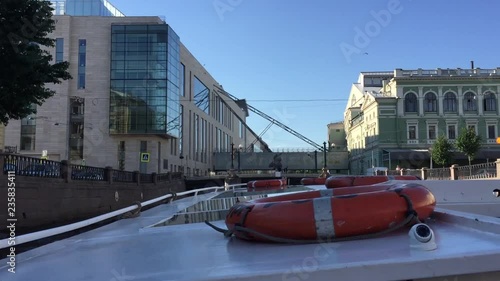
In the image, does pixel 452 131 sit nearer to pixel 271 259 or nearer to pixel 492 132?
pixel 492 132

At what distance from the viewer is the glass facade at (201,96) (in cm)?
6694

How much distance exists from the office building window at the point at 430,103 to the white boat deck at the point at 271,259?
56577 millimetres

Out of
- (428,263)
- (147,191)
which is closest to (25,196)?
(147,191)

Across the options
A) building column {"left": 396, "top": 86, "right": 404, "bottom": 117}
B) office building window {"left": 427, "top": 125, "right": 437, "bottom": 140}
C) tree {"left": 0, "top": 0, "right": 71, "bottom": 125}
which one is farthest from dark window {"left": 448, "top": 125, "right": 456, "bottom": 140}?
tree {"left": 0, "top": 0, "right": 71, "bottom": 125}

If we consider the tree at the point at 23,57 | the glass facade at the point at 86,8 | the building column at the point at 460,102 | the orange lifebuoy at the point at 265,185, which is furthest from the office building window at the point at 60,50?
the building column at the point at 460,102

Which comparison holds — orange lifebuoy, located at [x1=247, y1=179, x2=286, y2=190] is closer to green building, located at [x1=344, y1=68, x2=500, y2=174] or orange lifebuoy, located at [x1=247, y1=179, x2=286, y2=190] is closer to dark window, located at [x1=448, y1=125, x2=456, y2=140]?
green building, located at [x1=344, y1=68, x2=500, y2=174]

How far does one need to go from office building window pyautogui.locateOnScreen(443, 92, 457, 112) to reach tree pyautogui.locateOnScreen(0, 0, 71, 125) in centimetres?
5063

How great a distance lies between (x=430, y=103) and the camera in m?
55.4

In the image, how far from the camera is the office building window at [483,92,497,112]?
54594mm

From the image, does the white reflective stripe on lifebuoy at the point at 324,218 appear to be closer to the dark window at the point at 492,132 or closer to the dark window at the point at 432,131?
the dark window at the point at 432,131

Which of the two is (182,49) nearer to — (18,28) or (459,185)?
(18,28)

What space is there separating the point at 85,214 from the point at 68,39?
115 ft

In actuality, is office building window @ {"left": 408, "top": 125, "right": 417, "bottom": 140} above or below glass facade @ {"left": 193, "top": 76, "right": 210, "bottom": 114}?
below

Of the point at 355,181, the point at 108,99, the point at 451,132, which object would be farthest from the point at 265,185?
the point at 451,132
